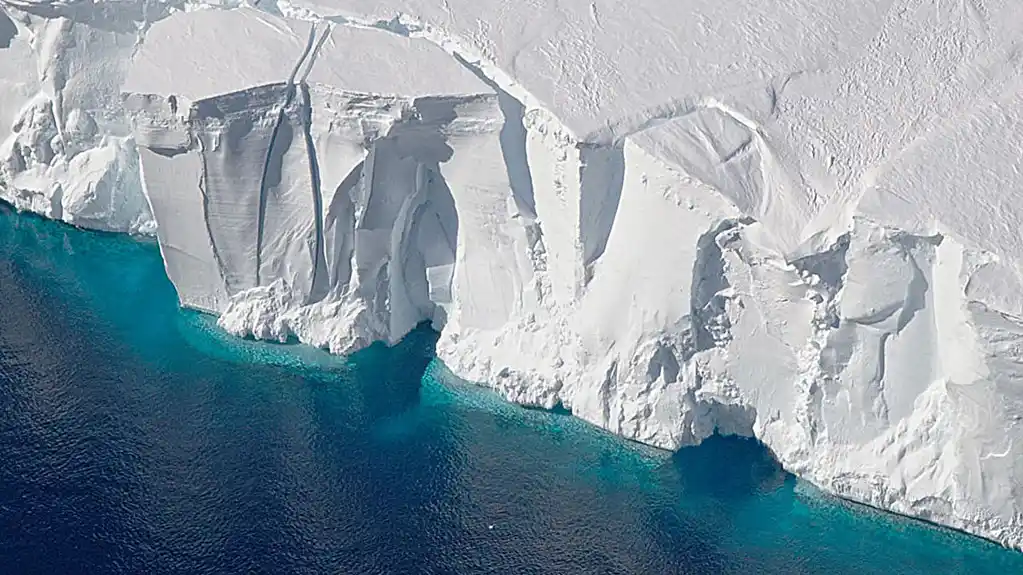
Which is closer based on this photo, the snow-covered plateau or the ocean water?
the snow-covered plateau

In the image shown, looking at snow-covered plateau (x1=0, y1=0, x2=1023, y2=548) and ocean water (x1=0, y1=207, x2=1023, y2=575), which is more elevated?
snow-covered plateau (x1=0, y1=0, x2=1023, y2=548)

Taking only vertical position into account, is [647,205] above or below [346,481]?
above

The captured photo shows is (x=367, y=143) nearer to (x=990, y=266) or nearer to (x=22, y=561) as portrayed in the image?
(x=22, y=561)

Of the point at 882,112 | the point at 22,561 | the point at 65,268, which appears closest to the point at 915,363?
the point at 882,112

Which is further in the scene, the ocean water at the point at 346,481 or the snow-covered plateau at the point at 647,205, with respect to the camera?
the ocean water at the point at 346,481

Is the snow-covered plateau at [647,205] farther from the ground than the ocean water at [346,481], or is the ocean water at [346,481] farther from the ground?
the snow-covered plateau at [647,205]
